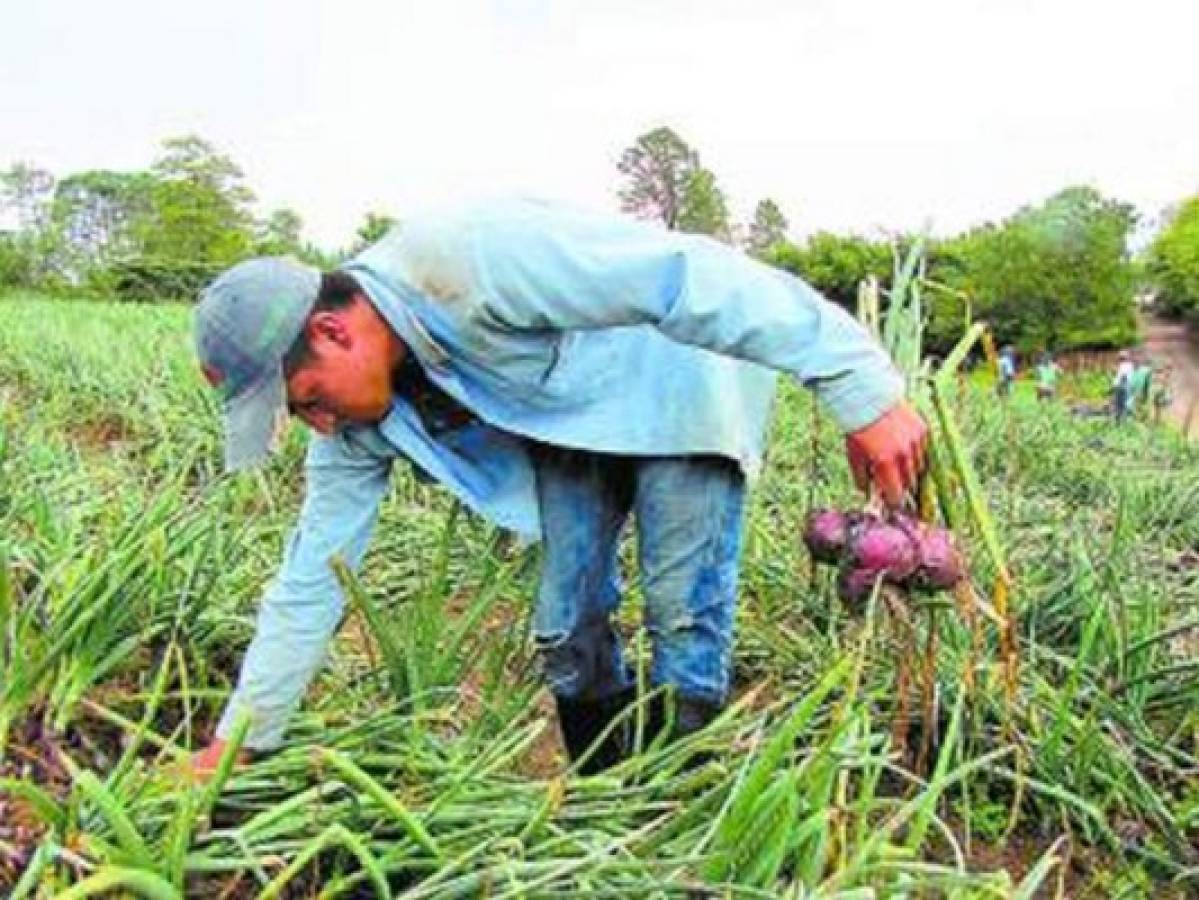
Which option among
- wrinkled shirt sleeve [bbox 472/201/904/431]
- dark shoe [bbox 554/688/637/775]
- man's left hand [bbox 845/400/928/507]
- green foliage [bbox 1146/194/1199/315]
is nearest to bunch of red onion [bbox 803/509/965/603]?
man's left hand [bbox 845/400/928/507]

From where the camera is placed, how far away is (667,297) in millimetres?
1950

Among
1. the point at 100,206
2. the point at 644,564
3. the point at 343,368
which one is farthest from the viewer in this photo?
the point at 100,206

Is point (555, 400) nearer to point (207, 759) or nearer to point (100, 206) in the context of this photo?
point (207, 759)

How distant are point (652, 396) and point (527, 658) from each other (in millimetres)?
628

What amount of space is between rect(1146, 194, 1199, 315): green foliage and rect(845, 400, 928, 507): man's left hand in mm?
40662

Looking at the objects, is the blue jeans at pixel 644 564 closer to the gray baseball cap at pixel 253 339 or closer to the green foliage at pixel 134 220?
the gray baseball cap at pixel 253 339

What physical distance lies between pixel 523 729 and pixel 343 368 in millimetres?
558

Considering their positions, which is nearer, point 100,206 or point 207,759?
point 207,759

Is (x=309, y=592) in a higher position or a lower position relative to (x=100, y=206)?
lower

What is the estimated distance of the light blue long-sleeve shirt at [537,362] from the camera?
1.96m

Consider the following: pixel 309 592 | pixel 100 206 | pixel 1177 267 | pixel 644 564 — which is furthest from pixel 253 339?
pixel 100 206

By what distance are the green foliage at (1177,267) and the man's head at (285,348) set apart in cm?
4103

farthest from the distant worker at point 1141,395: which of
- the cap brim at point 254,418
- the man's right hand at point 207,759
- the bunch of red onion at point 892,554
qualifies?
the man's right hand at point 207,759

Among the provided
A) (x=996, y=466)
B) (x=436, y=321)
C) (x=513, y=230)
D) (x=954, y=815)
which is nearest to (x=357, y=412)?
(x=436, y=321)
